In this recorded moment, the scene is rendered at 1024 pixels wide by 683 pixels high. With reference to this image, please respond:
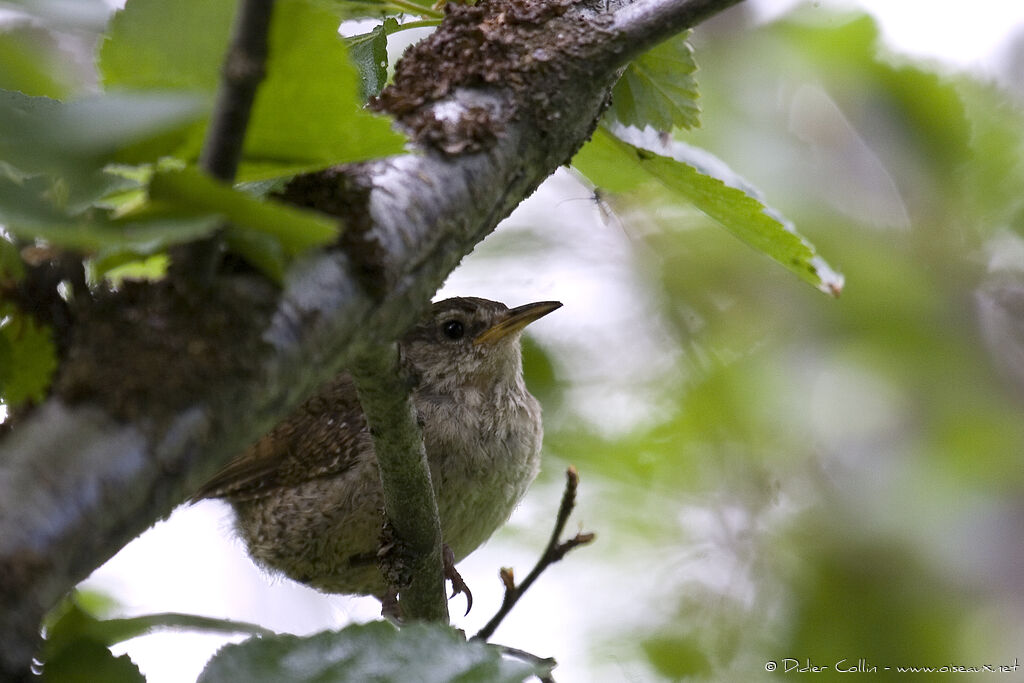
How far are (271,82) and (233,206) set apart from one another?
0.16m

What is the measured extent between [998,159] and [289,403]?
513 centimetres

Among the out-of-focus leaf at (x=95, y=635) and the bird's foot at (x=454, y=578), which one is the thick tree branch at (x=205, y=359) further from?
the bird's foot at (x=454, y=578)

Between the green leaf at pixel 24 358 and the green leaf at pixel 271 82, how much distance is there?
1.07 feet

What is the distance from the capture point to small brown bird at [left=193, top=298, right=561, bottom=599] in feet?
11.9

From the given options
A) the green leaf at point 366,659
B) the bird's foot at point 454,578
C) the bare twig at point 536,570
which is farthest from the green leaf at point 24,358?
the bird's foot at point 454,578

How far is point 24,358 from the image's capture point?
4.11 feet

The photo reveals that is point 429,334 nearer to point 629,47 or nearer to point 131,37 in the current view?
point 629,47

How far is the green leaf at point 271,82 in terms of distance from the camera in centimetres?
108

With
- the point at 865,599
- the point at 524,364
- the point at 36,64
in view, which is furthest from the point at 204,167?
the point at 865,599

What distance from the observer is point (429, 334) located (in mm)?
4289

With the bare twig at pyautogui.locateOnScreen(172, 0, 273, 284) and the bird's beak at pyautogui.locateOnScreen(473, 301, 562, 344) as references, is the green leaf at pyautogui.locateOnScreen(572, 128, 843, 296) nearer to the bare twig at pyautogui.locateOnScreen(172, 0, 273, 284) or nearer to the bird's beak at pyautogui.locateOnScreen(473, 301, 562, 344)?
the bare twig at pyautogui.locateOnScreen(172, 0, 273, 284)

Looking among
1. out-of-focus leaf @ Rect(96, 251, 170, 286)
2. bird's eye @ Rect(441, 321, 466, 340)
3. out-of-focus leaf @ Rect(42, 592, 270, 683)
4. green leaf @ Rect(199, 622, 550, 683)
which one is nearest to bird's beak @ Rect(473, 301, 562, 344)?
bird's eye @ Rect(441, 321, 466, 340)

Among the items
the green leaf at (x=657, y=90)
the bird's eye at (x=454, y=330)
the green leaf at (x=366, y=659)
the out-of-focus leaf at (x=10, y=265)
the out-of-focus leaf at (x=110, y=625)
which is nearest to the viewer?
the out-of-focus leaf at (x=10, y=265)

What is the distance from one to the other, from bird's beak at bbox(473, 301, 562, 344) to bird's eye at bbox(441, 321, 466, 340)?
0.37 ft
